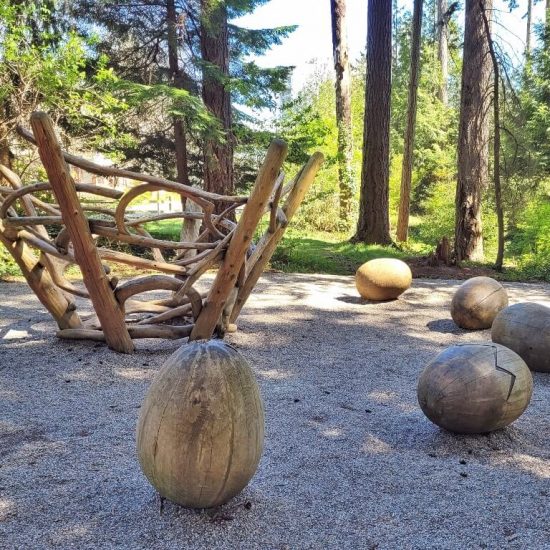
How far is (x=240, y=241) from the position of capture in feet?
14.3

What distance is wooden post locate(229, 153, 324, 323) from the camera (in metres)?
5.23

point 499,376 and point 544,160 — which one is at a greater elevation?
point 544,160

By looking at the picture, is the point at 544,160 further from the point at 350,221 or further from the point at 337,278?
the point at 337,278

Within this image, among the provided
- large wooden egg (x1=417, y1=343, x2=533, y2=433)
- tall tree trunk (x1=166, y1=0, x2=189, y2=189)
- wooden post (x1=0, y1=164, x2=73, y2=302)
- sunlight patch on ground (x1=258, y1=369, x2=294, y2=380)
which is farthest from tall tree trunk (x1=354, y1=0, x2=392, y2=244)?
large wooden egg (x1=417, y1=343, x2=533, y2=433)

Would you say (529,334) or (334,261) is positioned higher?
(529,334)

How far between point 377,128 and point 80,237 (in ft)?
32.8

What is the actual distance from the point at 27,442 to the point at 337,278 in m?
7.39

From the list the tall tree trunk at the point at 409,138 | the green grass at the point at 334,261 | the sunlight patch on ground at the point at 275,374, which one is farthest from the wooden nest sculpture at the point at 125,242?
the tall tree trunk at the point at 409,138

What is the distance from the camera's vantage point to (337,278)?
995cm

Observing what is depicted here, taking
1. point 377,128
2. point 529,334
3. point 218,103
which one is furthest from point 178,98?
point 529,334

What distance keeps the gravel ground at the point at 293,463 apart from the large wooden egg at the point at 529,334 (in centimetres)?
17

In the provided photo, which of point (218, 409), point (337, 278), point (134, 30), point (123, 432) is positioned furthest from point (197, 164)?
point (218, 409)

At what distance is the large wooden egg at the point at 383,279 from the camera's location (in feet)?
24.0

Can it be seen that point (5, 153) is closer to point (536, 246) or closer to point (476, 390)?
point (476, 390)
